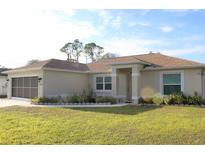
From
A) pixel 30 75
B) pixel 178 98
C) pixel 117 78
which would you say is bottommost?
pixel 178 98

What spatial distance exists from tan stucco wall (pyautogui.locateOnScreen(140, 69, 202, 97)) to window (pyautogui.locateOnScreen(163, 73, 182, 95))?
47cm

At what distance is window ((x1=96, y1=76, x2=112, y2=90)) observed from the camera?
23.3 m

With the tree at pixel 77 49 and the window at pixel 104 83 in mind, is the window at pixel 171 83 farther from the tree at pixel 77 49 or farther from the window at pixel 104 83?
the tree at pixel 77 49

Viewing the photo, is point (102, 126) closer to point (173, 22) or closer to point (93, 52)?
point (173, 22)

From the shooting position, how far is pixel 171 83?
19578 millimetres

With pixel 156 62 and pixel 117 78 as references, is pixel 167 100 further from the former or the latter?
pixel 117 78

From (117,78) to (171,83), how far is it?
4.57m

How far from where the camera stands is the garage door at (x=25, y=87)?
2257 centimetres

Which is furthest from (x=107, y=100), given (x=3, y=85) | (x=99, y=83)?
(x=3, y=85)

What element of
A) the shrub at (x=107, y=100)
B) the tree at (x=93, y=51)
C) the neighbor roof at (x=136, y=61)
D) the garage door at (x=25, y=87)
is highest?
the tree at (x=93, y=51)

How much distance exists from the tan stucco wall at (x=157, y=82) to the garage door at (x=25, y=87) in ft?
30.5

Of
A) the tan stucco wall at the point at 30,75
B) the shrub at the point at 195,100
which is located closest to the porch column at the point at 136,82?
the shrub at the point at 195,100

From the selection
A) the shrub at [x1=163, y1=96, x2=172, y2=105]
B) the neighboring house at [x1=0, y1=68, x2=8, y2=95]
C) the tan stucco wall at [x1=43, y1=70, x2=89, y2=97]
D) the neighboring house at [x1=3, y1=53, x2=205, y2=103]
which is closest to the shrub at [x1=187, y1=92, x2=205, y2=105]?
the neighboring house at [x1=3, y1=53, x2=205, y2=103]
